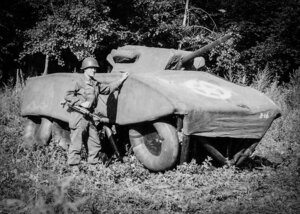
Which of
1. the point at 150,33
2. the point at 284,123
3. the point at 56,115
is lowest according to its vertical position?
the point at 284,123

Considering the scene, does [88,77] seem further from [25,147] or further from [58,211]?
[58,211]

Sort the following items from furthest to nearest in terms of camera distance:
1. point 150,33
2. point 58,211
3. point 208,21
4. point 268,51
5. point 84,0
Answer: point 208,21 < point 268,51 < point 150,33 < point 84,0 < point 58,211

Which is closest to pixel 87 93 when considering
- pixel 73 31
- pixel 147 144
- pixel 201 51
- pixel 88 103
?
pixel 88 103

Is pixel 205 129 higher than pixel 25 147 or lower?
higher

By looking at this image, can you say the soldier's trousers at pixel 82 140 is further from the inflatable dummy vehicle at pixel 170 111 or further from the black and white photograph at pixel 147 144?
the inflatable dummy vehicle at pixel 170 111

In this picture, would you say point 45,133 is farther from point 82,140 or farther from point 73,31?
point 73,31

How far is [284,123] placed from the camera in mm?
11078

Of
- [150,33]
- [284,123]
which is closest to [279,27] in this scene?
[150,33]

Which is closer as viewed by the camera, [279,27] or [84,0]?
[84,0]

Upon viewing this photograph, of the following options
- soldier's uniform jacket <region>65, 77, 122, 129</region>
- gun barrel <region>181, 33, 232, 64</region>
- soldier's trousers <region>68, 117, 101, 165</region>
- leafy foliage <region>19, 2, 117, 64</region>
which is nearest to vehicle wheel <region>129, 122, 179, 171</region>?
soldier's trousers <region>68, 117, 101, 165</region>

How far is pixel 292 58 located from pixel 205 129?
15.2 m

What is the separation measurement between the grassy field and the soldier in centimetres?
38

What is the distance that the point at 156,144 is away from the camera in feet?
21.1

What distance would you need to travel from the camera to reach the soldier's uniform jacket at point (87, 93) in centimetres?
657
